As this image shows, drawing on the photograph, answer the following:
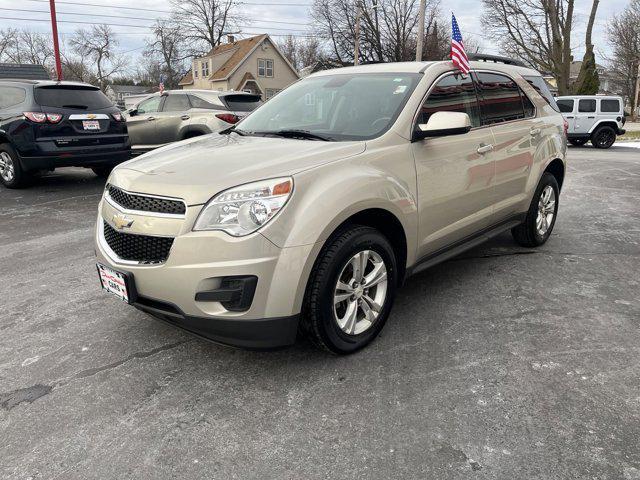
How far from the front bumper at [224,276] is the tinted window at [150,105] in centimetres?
950

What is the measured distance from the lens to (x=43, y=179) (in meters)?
9.45

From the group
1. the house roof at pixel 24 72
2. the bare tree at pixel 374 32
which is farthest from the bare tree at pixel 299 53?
the house roof at pixel 24 72

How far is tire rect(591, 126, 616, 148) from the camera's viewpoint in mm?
18234

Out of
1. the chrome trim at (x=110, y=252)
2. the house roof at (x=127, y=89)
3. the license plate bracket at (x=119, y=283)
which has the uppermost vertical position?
the house roof at (x=127, y=89)

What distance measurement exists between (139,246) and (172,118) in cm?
880

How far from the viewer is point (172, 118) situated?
10789 millimetres

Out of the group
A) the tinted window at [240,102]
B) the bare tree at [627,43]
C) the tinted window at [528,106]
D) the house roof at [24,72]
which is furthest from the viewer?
the bare tree at [627,43]

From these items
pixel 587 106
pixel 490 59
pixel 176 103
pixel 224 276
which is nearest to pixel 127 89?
pixel 587 106

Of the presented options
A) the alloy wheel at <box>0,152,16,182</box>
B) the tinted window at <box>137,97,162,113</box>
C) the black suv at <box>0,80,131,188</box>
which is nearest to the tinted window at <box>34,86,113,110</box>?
the black suv at <box>0,80,131,188</box>

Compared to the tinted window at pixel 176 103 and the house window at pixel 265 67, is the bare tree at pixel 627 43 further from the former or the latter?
the tinted window at pixel 176 103

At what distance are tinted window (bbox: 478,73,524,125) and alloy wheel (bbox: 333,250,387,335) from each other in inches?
68.0

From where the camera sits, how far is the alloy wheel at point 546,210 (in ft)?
16.2

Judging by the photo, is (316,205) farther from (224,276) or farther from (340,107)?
(340,107)

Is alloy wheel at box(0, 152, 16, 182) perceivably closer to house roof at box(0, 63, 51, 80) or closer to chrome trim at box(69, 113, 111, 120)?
chrome trim at box(69, 113, 111, 120)
